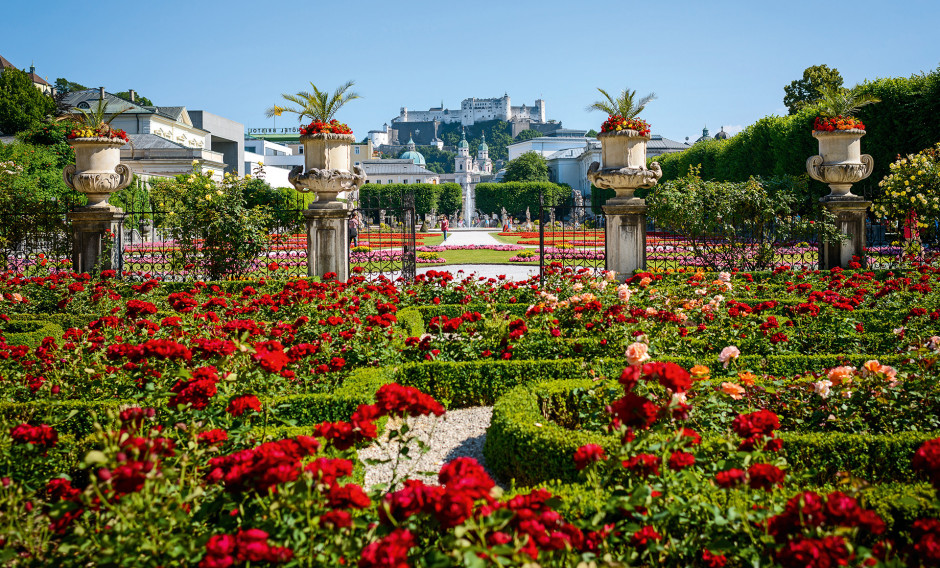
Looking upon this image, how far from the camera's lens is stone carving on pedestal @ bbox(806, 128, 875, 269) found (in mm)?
10914

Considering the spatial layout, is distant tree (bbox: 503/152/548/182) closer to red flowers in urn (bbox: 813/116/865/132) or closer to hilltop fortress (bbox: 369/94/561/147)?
hilltop fortress (bbox: 369/94/561/147)

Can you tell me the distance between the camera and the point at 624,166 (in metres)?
10.5

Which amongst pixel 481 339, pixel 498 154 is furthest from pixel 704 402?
pixel 498 154

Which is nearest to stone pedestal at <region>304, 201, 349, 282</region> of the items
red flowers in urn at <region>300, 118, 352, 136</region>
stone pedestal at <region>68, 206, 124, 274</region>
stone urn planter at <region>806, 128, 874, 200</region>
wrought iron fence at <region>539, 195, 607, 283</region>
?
red flowers in urn at <region>300, 118, 352, 136</region>

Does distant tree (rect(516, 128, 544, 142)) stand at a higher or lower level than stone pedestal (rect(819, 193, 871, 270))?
higher

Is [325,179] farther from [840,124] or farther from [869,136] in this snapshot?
[869,136]

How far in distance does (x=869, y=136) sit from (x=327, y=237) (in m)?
20.5

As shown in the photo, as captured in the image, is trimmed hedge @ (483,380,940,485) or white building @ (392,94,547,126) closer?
trimmed hedge @ (483,380,940,485)

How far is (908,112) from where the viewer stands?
22312 mm

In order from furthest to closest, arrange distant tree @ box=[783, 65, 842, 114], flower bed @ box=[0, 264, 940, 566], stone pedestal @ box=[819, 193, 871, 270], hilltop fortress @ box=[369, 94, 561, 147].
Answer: hilltop fortress @ box=[369, 94, 561, 147] → distant tree @ box=[783, 65, 842, 114] → stone pedestal @ box=[819, 193, 871, 270] → flower bed @ box=[0, 264, 940, 566]

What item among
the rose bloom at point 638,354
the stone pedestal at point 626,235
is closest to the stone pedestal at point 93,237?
the stone pedestal at point 626,235

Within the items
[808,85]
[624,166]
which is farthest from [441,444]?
[808,85]

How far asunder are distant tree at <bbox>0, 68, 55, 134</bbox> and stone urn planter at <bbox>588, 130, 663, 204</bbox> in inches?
→ 1486

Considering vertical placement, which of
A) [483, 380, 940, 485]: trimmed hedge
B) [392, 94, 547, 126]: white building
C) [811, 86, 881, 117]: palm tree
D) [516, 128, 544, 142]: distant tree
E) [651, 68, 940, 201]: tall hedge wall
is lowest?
[483, 380, 940, 485]: trimmed hedge
